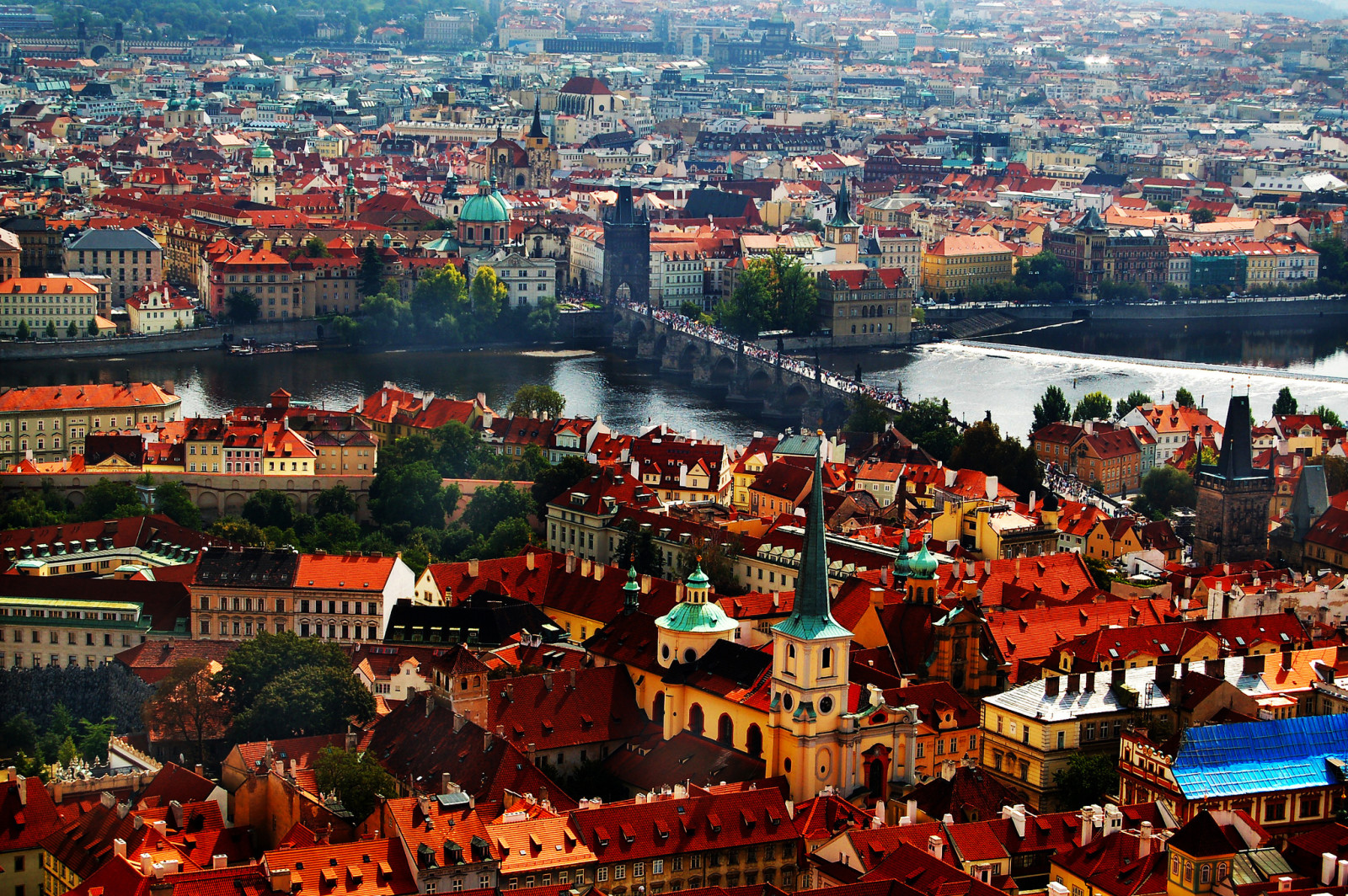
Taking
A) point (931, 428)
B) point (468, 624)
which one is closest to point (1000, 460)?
point (931, 428)

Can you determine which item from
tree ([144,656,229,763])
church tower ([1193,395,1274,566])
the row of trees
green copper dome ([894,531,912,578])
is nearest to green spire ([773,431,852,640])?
green copper dome ([894,531,912,578])

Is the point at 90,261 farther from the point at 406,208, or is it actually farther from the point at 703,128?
the point at 703,128

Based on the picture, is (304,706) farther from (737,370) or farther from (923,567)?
(737,370)

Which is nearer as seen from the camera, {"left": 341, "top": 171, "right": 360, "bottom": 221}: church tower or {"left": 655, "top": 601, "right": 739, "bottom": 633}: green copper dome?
{"left": 655, "top": 601, "right": 739, "bottom": 633}: green copper dome

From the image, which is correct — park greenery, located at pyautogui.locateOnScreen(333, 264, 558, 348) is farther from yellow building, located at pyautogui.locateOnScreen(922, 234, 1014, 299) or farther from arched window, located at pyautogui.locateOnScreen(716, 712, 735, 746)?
arched window, located at pyautogui.locateOnScreen(716, 712, 735, 746)

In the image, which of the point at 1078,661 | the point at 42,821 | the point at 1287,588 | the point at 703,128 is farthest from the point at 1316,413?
the point at 703,128
